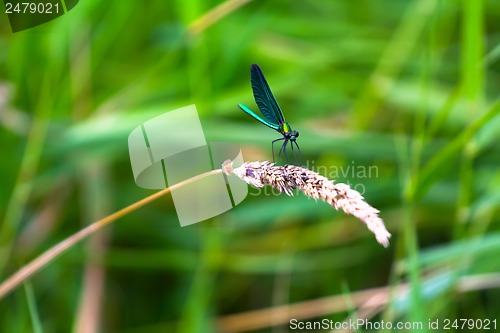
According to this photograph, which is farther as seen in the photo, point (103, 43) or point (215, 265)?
point (103, 43)

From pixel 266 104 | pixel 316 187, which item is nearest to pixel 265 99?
pixel 266 104

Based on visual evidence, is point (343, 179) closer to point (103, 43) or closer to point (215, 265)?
point (215, 265)

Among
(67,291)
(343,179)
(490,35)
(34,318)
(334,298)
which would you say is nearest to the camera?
(34,318)

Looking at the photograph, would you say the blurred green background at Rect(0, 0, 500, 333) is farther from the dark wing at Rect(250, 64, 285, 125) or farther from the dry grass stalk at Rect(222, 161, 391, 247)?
the dry grass stalk at Rect(222, 161, 391, 247)

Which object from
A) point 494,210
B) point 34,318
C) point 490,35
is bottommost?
point 494,210

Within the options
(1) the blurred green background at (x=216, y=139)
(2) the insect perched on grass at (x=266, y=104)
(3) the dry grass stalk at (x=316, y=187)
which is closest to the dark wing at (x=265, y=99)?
(2) the insect perched on grass at (x=266, y=104)

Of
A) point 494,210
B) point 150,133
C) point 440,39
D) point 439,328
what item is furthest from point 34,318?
point 440,39

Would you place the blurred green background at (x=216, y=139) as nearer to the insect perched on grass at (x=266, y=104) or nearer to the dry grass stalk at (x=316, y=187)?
the insect perched on grass at (x=266, y=104)

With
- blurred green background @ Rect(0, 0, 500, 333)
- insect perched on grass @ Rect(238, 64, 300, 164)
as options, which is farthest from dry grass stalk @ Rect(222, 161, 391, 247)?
blurred green background @ Rect(0, 0, 500, 333)
